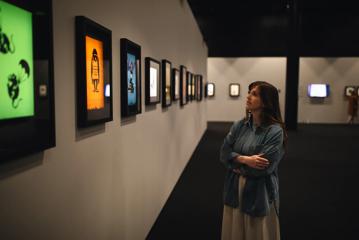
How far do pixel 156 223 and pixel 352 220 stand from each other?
2670mm

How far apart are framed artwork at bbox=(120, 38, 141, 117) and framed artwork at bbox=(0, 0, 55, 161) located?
4.35 feet

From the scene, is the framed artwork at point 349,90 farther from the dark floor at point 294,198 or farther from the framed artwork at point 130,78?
the framed artwork at point 130,78

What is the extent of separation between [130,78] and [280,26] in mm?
14660

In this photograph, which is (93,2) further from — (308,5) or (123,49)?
(308,5)

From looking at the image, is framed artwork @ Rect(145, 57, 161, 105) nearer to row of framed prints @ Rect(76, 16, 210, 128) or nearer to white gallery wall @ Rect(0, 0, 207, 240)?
white gallery wall @ Rect(0, 0, 207, 240)

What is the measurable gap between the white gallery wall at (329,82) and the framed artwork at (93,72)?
56.8 feet

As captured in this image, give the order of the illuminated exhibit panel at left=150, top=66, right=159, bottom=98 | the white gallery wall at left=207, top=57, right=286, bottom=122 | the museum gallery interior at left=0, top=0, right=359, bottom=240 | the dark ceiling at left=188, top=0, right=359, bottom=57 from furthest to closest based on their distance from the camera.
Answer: the white gallery wall at left=207, top=57, right=286, bottom=122
the dark ceiling at left=188, top=0, right=359, bottom=57
the illuminated exhibit panel at left=150, top=66, right=159, bottom=98
the museum gallery interior at left=0, top=0, right=359, bottom=240

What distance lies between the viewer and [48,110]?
1600mm

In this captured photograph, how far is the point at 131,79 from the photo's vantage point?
315 centimetres

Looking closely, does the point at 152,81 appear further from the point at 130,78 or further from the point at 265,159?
the point at 265,159

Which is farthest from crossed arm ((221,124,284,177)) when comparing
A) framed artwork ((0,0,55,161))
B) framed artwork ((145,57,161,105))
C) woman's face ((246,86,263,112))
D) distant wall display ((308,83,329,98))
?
distant wall display ((308,83,329,98))

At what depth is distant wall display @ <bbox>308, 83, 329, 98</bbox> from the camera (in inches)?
706

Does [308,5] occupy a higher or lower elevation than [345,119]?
higher

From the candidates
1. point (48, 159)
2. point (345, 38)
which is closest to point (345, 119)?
point (345, 38)
